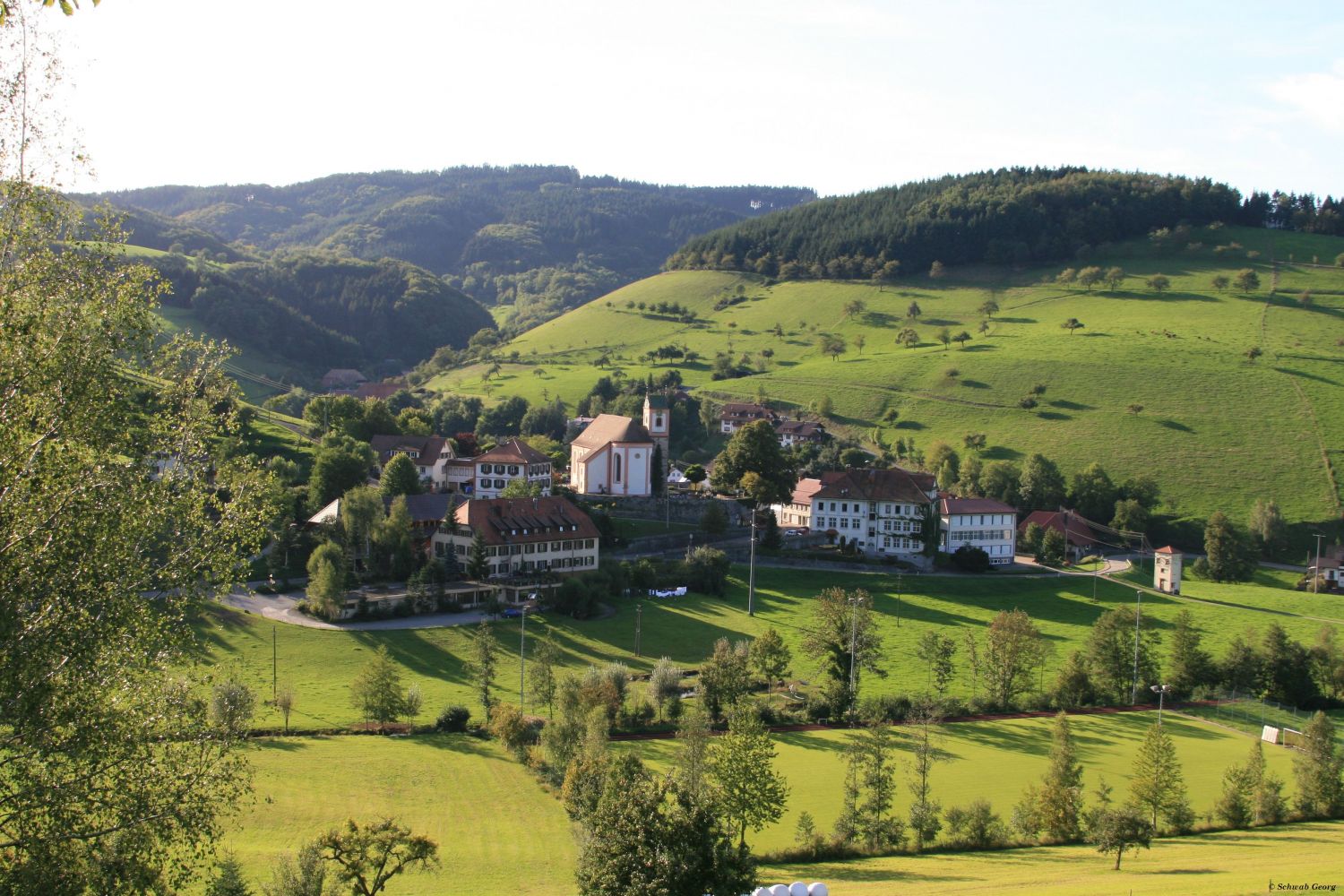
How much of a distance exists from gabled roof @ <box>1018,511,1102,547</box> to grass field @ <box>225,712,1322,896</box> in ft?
126

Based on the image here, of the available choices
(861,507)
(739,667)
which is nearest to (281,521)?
(739,667)

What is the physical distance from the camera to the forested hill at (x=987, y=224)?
16962 cm

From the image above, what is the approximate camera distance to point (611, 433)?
302 ft

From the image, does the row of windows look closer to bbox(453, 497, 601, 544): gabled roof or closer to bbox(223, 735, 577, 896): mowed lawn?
bbox(453, 497, 601, 544): gabled roof

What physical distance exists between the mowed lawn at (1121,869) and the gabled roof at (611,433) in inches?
2340

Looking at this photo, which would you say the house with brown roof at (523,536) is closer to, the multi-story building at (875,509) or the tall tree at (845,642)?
the tall tree at (845,642)

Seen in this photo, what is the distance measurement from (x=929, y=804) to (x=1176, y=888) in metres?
11.3

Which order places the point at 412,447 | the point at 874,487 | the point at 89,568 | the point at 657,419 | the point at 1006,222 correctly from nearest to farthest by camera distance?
1. the point at 89,568
2. the point at 874,487
3. the point at 412,447
4. the point at 657,419
5. the point at 1006,222

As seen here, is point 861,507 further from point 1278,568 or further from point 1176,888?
point 1176,888

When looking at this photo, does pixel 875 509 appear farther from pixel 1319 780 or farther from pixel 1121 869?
pixel 1121 869

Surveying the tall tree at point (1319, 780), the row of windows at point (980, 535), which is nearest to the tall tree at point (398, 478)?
the row of windows at point (980, 535)

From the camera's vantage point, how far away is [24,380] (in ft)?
43.7

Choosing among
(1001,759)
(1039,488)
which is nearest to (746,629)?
(1001,759)

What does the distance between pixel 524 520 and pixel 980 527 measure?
35.1m
